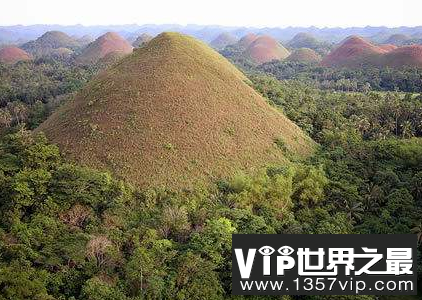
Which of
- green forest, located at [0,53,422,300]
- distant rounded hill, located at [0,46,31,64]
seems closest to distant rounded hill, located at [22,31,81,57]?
distant rounded hill, located at [0,46,31,64]

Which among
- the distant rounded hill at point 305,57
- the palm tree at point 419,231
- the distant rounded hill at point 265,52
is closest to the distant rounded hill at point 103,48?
the distant rounded hill at point 265,52

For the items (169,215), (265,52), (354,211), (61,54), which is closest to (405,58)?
(265,52)

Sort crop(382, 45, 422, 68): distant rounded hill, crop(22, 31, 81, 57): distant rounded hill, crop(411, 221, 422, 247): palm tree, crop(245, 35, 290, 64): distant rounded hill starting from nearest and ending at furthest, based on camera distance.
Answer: crop(411, 221, 422, 247): palm tree
crop(382, 45, 422, 68): distant rounded hill
crop(245, 35, 290, 64): distant rounded hill
crop(22, 31, 81, 57): distant rounded hill

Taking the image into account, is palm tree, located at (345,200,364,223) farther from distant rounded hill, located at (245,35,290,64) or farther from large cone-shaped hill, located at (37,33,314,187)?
distant rounded hill, located at (245,35,290,64)

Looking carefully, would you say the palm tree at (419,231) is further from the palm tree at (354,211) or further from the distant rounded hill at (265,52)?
the distant rounded hill at (265,52)

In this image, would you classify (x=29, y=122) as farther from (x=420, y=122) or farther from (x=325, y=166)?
(x=420, y=122)

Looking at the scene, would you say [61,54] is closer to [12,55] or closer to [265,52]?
[12,55]
